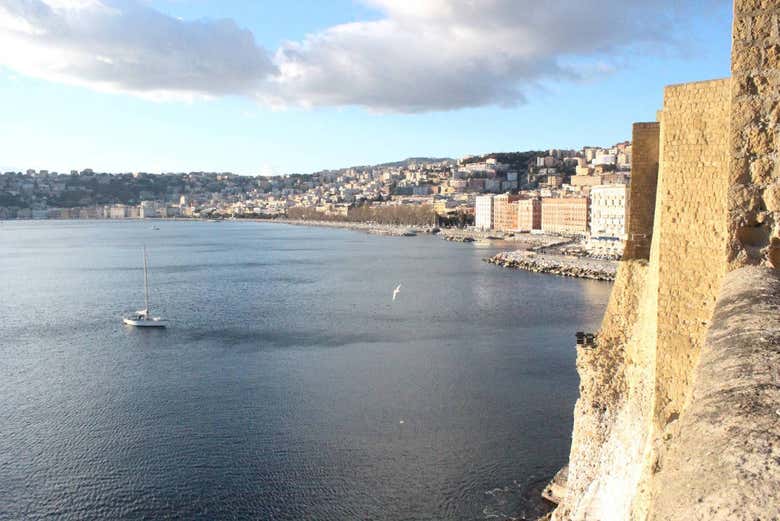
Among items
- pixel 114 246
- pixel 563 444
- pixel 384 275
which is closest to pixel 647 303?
pixel 563 444

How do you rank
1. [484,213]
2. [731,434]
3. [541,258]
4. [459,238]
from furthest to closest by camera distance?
[484,213] → [459,238] → [541,258] → [731,434]

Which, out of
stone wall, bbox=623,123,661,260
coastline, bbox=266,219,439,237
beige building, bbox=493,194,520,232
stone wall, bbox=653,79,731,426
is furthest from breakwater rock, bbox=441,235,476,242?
stone wall, bbox=653,79,731,426

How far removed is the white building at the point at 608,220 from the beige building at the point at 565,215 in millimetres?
8432

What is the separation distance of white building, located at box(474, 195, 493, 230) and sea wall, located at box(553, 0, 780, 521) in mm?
43394

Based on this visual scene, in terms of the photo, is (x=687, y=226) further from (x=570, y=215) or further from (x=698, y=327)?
(x=570, y=215)

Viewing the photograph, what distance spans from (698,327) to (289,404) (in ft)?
22.4

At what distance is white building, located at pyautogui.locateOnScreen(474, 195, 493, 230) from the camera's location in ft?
155

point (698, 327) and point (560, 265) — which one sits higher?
point (698, 327)

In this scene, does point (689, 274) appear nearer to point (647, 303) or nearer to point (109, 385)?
point (647, 303)

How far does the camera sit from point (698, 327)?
2305 millimetres

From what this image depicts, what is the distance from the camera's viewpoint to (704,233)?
2.34 m

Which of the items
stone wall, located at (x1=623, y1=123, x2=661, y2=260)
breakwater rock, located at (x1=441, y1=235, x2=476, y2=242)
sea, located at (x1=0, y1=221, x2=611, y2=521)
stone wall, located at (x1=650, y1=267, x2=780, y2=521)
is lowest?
sea, located at (x1=0, y1=221, x2=611, y2=521)

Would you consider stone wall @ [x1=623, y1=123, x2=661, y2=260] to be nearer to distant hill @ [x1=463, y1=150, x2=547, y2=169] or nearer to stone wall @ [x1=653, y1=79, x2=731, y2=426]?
stone wall @ [x1=653, y1=79, x2=731, y2=426]

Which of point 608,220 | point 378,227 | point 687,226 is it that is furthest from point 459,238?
point 687,226
